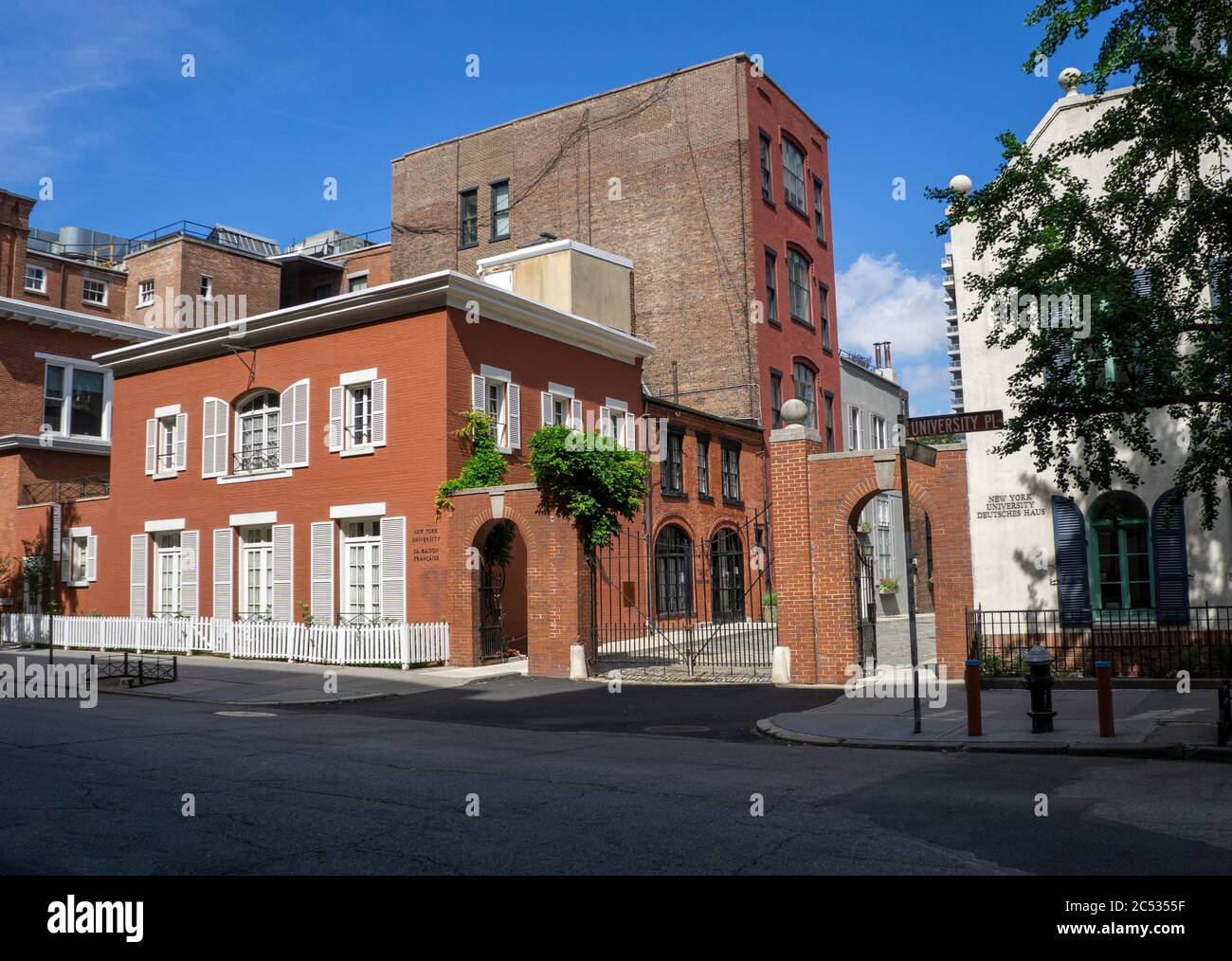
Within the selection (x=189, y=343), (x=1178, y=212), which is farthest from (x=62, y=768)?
(x=189, y=343)

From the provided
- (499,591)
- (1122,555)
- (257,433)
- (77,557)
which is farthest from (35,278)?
(1122,555)

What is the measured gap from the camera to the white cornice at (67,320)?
1271 inches

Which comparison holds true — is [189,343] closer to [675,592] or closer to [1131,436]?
[675,592]

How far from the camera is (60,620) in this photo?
28219mm

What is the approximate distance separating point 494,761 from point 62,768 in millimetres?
4070

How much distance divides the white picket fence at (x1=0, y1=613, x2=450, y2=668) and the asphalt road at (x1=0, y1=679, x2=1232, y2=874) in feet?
26.3

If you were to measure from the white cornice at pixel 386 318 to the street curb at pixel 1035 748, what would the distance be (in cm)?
1396

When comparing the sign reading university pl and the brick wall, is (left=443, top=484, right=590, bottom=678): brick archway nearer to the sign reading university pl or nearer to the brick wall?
the sign reading university pl

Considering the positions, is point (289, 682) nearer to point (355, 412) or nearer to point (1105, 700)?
point (355, 412)

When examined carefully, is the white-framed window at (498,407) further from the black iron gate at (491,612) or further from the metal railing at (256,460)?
the metal railing at (256,460)

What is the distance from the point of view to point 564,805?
317 inches

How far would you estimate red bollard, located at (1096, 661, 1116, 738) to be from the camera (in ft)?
36.2

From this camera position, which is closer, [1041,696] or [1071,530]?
[1041,696]

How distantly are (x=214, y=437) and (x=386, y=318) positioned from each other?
6.70 meters
